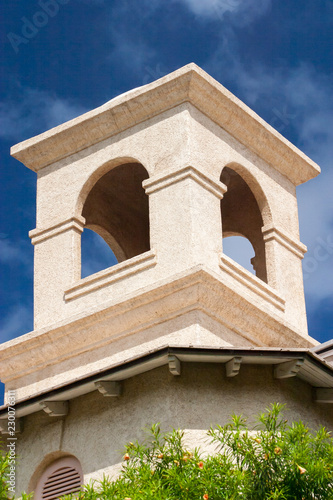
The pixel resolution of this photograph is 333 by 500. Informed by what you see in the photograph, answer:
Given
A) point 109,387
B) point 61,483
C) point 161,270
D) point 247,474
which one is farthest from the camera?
point 161,270

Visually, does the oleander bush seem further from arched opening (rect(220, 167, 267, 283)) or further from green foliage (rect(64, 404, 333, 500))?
arched opening (rect(220, 167, 267, 283))

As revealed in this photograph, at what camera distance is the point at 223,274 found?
18484 mm

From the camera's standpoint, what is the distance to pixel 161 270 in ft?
59.9

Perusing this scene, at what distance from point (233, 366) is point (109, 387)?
1772mm

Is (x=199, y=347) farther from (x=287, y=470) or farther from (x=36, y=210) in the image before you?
(x=36, y=210)

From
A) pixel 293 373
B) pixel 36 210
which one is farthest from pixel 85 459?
pixel 36 210

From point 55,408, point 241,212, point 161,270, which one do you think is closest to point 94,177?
point 161,270

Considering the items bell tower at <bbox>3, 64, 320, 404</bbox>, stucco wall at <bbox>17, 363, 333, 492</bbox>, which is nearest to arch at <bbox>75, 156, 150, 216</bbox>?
bell tower at <bbox>3, 64, 320, 404</bbox>

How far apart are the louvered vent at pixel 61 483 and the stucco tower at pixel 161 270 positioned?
237 millimetres

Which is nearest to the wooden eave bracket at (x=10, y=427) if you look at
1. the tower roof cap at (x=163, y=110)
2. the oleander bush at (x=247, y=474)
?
the oleander bush at (x=247, y=474)

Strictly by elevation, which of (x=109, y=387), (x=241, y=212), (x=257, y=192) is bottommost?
(x=109, y=387)

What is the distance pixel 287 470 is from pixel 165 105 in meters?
8.61

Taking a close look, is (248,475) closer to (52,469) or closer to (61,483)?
(61,483)

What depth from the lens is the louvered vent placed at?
16.2 m
